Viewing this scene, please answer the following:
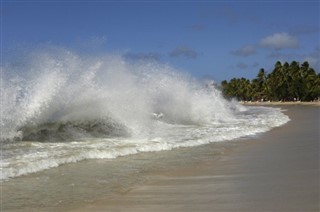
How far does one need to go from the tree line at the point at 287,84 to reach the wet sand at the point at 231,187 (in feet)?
239

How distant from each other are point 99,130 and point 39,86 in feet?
9.54

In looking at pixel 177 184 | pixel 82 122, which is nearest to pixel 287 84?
pixel 82 122

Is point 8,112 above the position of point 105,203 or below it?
above

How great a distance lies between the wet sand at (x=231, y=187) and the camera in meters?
4.62

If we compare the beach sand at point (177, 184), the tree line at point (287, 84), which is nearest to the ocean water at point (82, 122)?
the beach sand at point (177, 184)

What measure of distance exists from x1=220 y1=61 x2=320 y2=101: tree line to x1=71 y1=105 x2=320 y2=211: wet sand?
72884 mm

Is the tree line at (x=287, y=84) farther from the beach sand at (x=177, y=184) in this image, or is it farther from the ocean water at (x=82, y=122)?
the beach sand at (x=177, y=184)

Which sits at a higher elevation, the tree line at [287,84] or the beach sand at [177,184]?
the tree line at [287,84]

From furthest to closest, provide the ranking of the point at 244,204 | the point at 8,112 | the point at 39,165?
the point at 8,112 < the point at 39,165 < the point at 244,204

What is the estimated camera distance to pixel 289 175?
616 centimetres

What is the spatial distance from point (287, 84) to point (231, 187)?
8495 cm

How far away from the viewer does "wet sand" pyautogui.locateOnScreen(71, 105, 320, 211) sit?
462cm

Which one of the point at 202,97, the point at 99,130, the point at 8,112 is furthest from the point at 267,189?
the point at 202,97

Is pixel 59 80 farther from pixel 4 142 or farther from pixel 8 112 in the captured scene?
pixel 4 142
